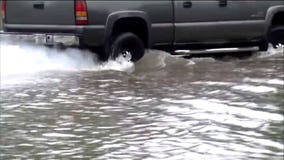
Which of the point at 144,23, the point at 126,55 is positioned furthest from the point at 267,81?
the point at 126,55

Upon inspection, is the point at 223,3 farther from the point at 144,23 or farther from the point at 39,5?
the point at 39,5

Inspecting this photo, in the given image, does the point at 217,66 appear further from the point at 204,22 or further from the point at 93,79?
the point at 93,79

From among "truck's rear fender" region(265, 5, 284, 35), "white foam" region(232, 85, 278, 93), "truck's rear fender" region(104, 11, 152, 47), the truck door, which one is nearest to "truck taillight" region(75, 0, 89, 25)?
"truck's rear fender" region(104, 11, 152, 47)

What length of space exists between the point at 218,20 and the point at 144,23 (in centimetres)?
154

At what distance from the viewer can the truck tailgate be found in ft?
31.5

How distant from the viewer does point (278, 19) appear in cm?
1212

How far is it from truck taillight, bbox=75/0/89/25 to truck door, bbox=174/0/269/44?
172 cm

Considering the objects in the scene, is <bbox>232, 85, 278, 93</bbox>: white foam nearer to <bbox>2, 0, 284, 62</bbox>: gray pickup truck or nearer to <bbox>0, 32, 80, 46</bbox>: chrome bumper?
<bbox>2, 0, 284, 62</bbox>: gray pickup truck

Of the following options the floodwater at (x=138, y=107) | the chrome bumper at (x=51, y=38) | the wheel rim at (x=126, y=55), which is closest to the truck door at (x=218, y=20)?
the floodwater at (x=138, y=107)

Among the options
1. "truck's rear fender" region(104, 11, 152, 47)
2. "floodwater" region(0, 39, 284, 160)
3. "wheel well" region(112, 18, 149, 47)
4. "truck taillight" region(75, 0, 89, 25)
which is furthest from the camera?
"wheel well" region(112, 18, 149, 47)

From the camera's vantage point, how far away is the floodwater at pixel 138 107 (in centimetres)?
556

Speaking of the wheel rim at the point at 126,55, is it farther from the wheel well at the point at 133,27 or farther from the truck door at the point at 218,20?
the truck door at the point at 218,20

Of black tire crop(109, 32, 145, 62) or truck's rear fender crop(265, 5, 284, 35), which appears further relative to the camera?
truck's rear fender crop(265, 5, 284, 35)

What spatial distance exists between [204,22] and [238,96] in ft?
10.0
